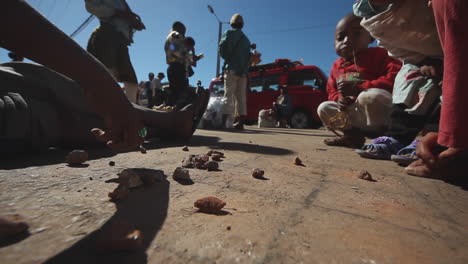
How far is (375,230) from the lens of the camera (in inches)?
24.8

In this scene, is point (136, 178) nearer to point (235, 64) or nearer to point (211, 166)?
point (211, 166)

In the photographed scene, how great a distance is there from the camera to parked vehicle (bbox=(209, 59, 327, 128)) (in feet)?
23.7

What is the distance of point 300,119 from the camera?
24.6ft

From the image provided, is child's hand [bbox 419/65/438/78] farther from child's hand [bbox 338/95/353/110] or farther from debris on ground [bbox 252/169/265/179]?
debris on ground [bbox 252/169/265/179]

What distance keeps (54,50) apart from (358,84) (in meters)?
2.51

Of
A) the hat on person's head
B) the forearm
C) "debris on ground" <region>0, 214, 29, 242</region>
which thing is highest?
the hat on person's head

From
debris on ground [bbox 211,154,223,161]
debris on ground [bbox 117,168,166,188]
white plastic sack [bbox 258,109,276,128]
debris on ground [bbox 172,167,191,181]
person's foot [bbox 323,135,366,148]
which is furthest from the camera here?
white plastic sack [bbox 258,109,276,128]

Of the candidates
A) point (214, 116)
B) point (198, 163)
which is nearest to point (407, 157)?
point (198, 163)

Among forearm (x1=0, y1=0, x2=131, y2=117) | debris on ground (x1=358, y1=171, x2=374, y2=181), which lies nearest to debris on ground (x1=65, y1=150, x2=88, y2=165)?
forearm (x1=0, y1=0, x2=131, y2=117)

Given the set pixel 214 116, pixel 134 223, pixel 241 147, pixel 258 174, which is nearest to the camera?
pixel 134 223

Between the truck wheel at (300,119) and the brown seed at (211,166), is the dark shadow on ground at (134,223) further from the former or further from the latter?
the truck wheel at (300,119)

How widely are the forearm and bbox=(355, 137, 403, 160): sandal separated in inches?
69.9

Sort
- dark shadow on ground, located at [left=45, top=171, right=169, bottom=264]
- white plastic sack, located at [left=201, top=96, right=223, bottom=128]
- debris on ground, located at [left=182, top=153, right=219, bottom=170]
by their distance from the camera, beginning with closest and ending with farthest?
dark shadow on ground, located at [left=45, top=171, right=169, bottom=264] < debris on ground, located at [left=182, top=153, right=219, bottom=170] < white plastic sack, located at [left=201, top=96, right=223, bottom=128]

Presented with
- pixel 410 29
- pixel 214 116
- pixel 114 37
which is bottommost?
pixel 214 116
